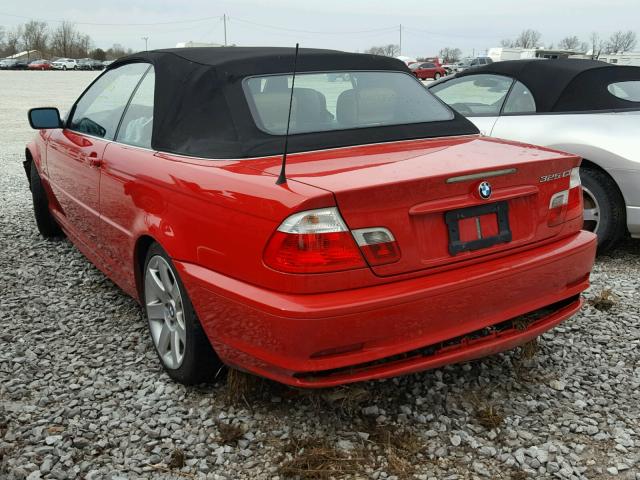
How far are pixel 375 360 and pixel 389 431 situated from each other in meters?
0.46

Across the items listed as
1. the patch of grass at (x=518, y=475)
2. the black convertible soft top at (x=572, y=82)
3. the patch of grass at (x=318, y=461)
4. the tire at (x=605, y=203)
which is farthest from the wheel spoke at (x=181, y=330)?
the black convertible soft top at (x=572, y=82)

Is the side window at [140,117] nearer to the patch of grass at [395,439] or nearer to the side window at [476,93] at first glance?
the patch of grass at [395,439]

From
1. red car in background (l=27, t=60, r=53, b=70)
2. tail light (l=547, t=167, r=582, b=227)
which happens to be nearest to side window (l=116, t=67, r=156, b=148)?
tail light (l=547, t=167, r=582, b=227)

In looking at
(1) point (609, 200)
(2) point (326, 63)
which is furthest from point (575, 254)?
(1) point (609, 200)

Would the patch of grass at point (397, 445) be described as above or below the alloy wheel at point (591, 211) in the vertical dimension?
below

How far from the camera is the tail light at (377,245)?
7.48ft

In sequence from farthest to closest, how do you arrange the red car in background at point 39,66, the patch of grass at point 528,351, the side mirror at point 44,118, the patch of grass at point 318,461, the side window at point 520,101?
the red car in background at point 39,66 → the side window at point 520,101 → the side mirror at point 44,118 → the patch of grass at point 528,351 → the patch of grass at point 318,461

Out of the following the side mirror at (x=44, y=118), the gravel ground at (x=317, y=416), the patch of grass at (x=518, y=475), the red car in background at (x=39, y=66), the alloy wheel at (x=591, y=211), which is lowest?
the patch of grass at (x=518, y=475)

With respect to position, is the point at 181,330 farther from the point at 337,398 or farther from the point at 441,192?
the point at 441,192

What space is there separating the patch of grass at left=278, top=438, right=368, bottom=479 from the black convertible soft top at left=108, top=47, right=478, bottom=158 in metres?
1.22

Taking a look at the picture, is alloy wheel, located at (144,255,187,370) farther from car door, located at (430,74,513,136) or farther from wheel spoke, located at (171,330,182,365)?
car door, located at (430,74,513,136)

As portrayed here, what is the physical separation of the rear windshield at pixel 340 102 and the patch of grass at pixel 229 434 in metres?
1.28

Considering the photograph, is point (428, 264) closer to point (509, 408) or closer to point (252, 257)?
point (252, 257)

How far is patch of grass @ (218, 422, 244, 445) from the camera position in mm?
2584
